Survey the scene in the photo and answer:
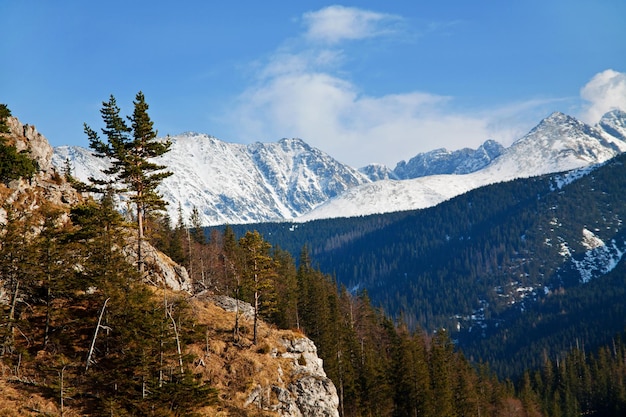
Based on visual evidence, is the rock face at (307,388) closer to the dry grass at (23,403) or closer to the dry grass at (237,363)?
the dry grass at (237,363)

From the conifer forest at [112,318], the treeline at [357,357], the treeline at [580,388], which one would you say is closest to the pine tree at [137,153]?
the conifer forest at [112,318]

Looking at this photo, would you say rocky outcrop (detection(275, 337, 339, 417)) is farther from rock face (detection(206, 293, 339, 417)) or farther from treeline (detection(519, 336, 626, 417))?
treeline (detection(519, 336, 626, 417))

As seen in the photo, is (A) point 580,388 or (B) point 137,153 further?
(A) point 580,388

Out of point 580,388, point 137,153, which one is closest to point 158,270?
point 137,153

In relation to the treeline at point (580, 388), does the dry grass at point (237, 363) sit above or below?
above

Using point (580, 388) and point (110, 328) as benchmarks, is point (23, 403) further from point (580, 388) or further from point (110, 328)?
point (580, 388)

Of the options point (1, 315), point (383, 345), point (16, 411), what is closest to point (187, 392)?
point (16, 411)

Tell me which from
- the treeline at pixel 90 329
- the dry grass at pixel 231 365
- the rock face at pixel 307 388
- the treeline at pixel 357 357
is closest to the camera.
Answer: the treeline at pixel 90 329

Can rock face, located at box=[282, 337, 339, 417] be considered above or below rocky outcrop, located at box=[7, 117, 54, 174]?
below

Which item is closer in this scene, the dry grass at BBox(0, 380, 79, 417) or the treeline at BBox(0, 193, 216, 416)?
the dry grass at BBox(0, 380, 79, 417)

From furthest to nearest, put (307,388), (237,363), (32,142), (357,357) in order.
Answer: (357,357) → (32,142) → (307,388) → (237,363)

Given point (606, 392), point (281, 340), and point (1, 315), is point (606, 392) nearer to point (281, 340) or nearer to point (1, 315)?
point (281, 340)

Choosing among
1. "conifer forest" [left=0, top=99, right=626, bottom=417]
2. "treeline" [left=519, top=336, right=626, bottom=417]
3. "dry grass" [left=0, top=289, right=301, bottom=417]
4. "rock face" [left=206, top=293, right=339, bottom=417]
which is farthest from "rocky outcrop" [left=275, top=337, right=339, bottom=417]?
"treeline" [left=519, top=336, right=626, bottom=417]

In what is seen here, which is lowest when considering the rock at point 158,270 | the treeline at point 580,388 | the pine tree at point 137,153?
the treeline at point 580,388
